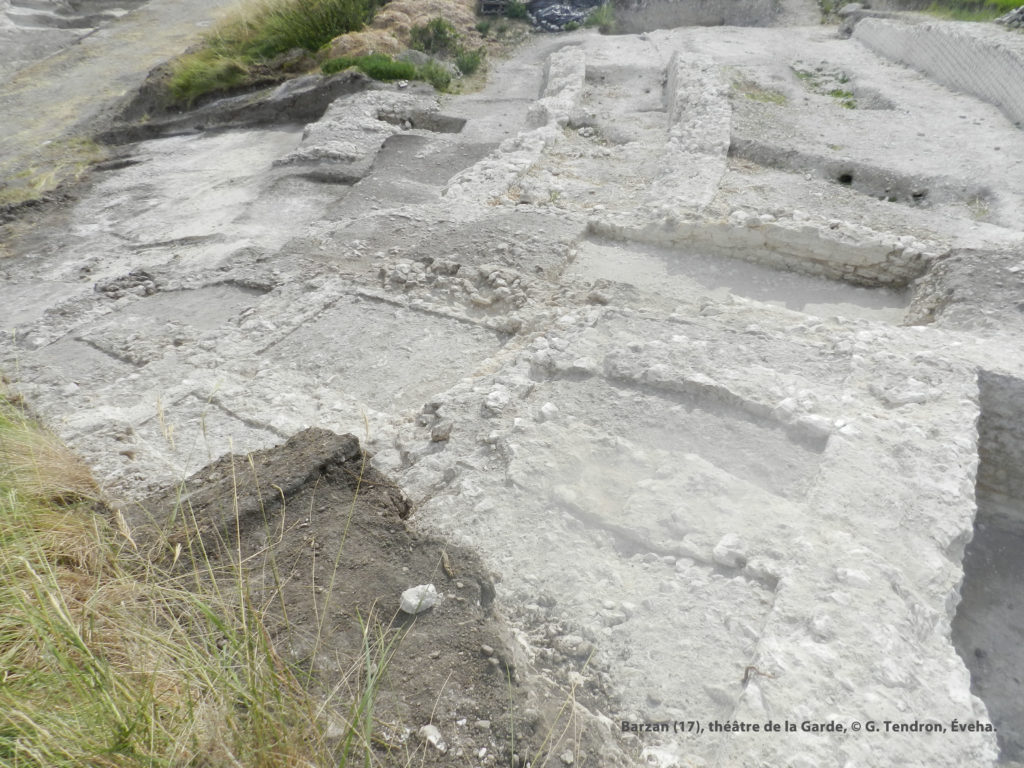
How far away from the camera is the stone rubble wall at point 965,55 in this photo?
6.55 m

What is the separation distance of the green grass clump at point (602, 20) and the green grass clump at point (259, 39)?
3768 millimetres

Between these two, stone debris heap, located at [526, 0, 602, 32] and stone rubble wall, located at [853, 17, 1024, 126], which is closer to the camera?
stone rubble wall, located at [853, 17, 1024, 126]

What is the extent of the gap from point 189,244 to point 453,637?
16.4ft

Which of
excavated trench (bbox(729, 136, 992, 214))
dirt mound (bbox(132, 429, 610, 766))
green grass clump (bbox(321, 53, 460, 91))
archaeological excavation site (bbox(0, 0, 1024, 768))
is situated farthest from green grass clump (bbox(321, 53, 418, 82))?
dirt mound (bbox(132, 429, 610, 766))

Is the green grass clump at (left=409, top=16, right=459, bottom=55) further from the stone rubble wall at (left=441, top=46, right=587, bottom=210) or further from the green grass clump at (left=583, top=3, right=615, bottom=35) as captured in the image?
the green grass clump at (left=583, top=3, right=615, bottom=35)

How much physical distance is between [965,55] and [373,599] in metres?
8.51

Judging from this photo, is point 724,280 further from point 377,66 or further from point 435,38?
point 435,38

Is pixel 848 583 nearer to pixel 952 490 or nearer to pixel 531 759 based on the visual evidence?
pixel 952 490

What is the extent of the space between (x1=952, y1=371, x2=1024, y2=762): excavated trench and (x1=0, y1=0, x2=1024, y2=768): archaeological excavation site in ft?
0.05

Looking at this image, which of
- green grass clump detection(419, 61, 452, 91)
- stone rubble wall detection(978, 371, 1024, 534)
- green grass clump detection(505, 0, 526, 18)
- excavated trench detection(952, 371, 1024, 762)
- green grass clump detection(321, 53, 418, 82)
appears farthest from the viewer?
green grass clump detection(505, 0, 526, 18)

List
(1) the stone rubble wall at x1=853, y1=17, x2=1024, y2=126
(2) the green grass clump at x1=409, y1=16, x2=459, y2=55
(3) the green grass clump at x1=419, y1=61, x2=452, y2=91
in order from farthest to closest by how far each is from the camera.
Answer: (2) the green grass clump at x1=409, y1=16, x2=459, y2=55 → (3) the green grass clump at x1=419, y1=61, x2=452, y2=91 → (1) the stone rubble wall at x1=853, y1=17, x2=1024, y2=126

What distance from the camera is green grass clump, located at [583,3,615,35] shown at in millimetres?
12000

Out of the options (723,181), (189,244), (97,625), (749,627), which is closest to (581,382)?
(749,627)

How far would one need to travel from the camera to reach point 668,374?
329 cm
